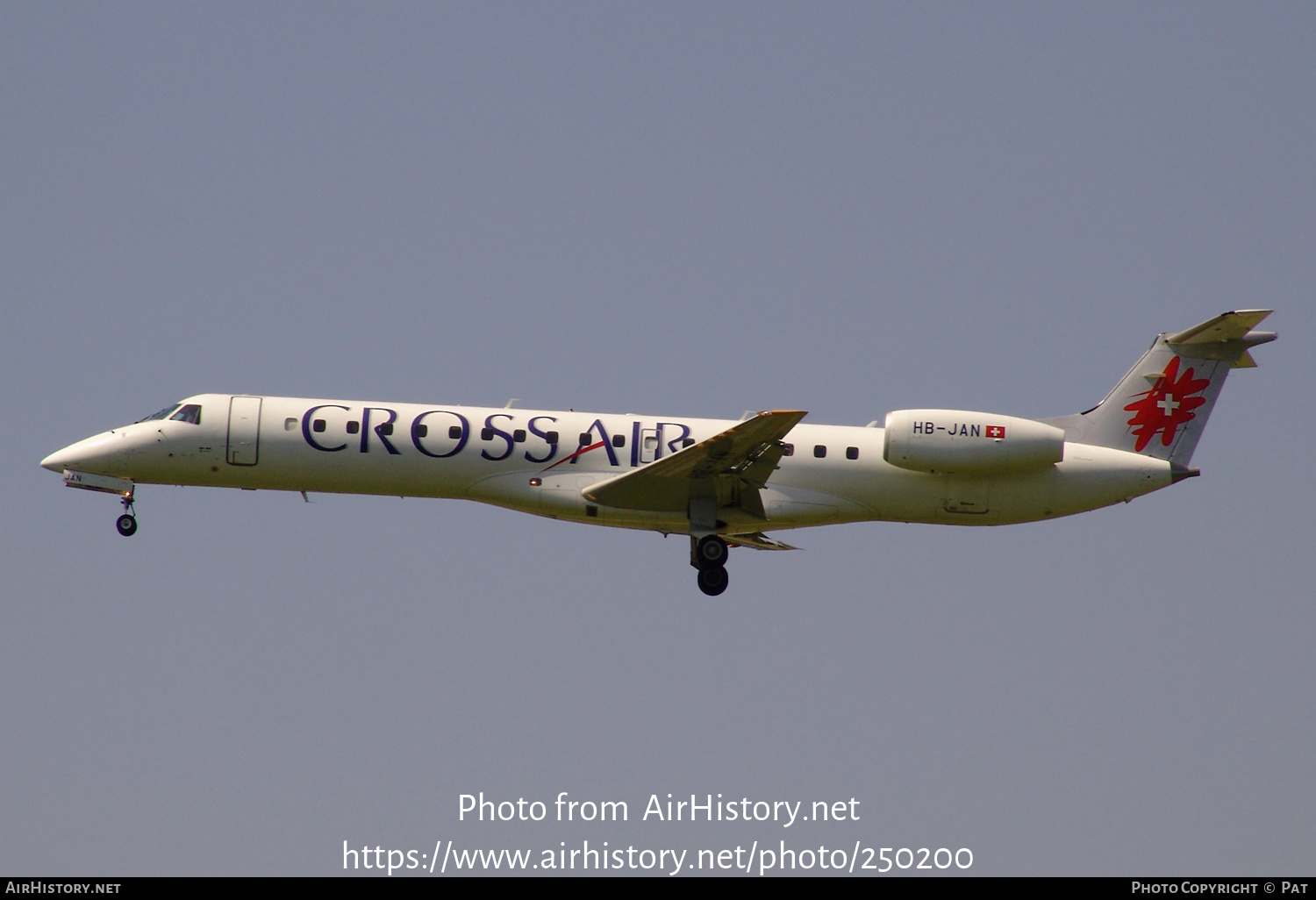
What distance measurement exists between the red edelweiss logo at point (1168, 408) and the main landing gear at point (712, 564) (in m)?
8.45

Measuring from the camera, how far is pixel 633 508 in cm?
2495

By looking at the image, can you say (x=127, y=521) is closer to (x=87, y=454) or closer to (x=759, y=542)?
(x=87, y=454)

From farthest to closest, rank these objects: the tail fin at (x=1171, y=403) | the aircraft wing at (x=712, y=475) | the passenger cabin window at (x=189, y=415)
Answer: the tail fin at (x=1171, y=403)
the passenger cabin window at (x=189, y=415)
the aircraft wing at (x=712, y=475)

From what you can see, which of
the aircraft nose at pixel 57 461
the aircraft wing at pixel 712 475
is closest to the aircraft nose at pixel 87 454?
the aircraft nose at pixel 57 461

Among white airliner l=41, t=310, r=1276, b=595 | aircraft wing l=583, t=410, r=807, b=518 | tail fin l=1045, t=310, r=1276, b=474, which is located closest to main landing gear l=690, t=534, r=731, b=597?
white airliner l=41, t=310, r=1276, b=595

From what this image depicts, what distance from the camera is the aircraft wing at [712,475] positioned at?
23.3 metres

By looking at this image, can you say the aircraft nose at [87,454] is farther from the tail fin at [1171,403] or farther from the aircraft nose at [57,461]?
the tail fin at [1171,403]

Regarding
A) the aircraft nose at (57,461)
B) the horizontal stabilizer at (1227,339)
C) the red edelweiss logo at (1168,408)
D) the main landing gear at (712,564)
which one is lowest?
the main landing gear at (712,564)

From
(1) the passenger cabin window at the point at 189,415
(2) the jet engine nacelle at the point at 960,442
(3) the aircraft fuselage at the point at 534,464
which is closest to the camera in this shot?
(2) the jet engine nacelle at the point at 960,442

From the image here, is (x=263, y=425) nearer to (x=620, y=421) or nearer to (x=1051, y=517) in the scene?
(x=620, y=421)

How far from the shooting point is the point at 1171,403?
2655 centimetres
